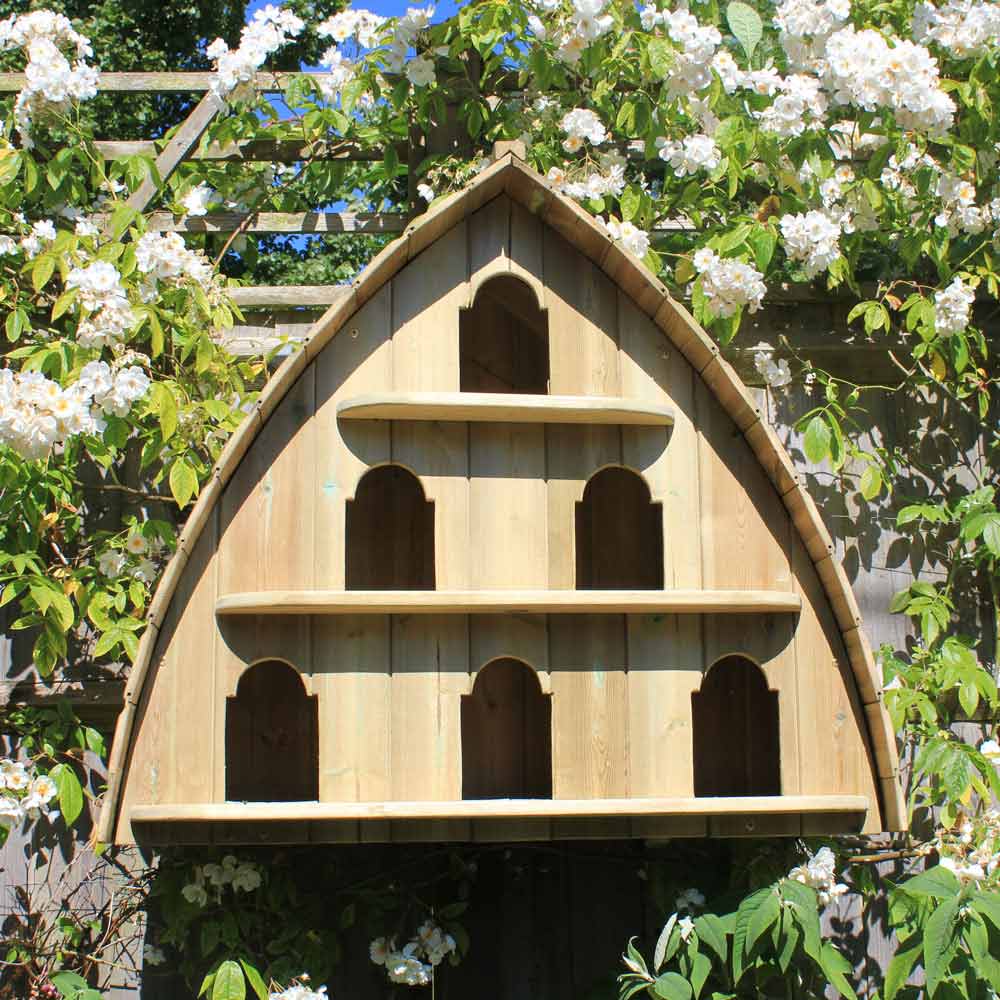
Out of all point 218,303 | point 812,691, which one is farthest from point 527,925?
point 218,303

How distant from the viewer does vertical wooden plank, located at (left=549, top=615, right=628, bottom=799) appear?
2.38 m

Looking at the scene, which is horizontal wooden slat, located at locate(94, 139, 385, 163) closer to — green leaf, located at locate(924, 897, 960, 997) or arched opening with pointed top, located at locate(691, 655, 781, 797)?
arched opening with pointed top, located at locate(691, 655, 781, 797)

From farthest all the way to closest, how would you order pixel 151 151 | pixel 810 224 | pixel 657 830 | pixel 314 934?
pixel 151 151 → pixel 810 224 → pixel 314 934 → pixel 657 830

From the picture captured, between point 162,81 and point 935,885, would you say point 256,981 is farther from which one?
point 162,81

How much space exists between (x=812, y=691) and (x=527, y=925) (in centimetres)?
97

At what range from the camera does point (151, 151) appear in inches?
126

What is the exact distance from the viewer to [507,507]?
240 centimetres

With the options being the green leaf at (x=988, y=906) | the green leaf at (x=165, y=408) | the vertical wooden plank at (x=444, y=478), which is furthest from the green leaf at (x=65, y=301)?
the green leaf at (x=988, y=906)

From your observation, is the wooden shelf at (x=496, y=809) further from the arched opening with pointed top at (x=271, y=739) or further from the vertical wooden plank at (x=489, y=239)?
the vertical wooden plank at (x=489, y=239)

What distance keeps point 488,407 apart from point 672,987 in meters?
1.07

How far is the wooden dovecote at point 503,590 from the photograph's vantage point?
233 cm

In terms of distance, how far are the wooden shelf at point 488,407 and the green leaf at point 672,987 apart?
0.99 metres

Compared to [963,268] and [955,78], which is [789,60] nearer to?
[955,78]

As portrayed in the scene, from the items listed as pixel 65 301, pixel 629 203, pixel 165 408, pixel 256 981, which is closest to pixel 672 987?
pixel 256 981
